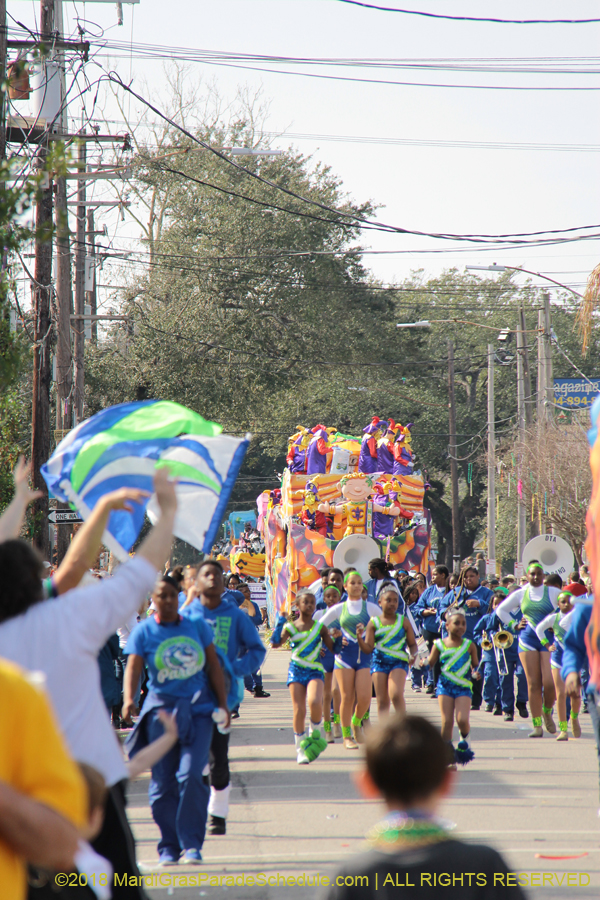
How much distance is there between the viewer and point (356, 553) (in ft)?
68.8

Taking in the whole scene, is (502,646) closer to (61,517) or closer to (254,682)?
(254,682)

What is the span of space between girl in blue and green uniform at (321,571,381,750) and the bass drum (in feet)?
29.0

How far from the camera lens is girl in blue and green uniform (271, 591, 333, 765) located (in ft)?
34.3

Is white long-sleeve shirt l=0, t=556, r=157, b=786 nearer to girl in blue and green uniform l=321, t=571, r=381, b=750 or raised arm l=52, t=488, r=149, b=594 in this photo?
raised arm l=52, t=488, r=149, b=594

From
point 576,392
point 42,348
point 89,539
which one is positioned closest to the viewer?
point 89,539

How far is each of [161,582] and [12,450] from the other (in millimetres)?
9865

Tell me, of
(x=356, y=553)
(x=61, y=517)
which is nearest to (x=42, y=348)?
(x=61, y=517)

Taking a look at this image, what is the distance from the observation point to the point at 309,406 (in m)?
45.5

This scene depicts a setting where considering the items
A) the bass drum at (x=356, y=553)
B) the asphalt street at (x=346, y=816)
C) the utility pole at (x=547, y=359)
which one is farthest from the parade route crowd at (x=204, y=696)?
the utility pole at (x=547, y=359)

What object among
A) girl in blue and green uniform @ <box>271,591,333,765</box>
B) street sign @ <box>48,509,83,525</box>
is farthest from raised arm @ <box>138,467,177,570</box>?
street sign @ <box>48,509,83,525</box>

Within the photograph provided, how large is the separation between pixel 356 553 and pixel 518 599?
28.5 ft

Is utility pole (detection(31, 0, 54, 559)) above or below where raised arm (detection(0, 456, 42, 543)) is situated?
above

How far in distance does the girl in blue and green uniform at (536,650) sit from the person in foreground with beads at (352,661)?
1.93 metres

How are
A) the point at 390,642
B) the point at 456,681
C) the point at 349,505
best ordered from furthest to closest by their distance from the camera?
the point at 349,505, the point at 390,642, the point at 456,681
